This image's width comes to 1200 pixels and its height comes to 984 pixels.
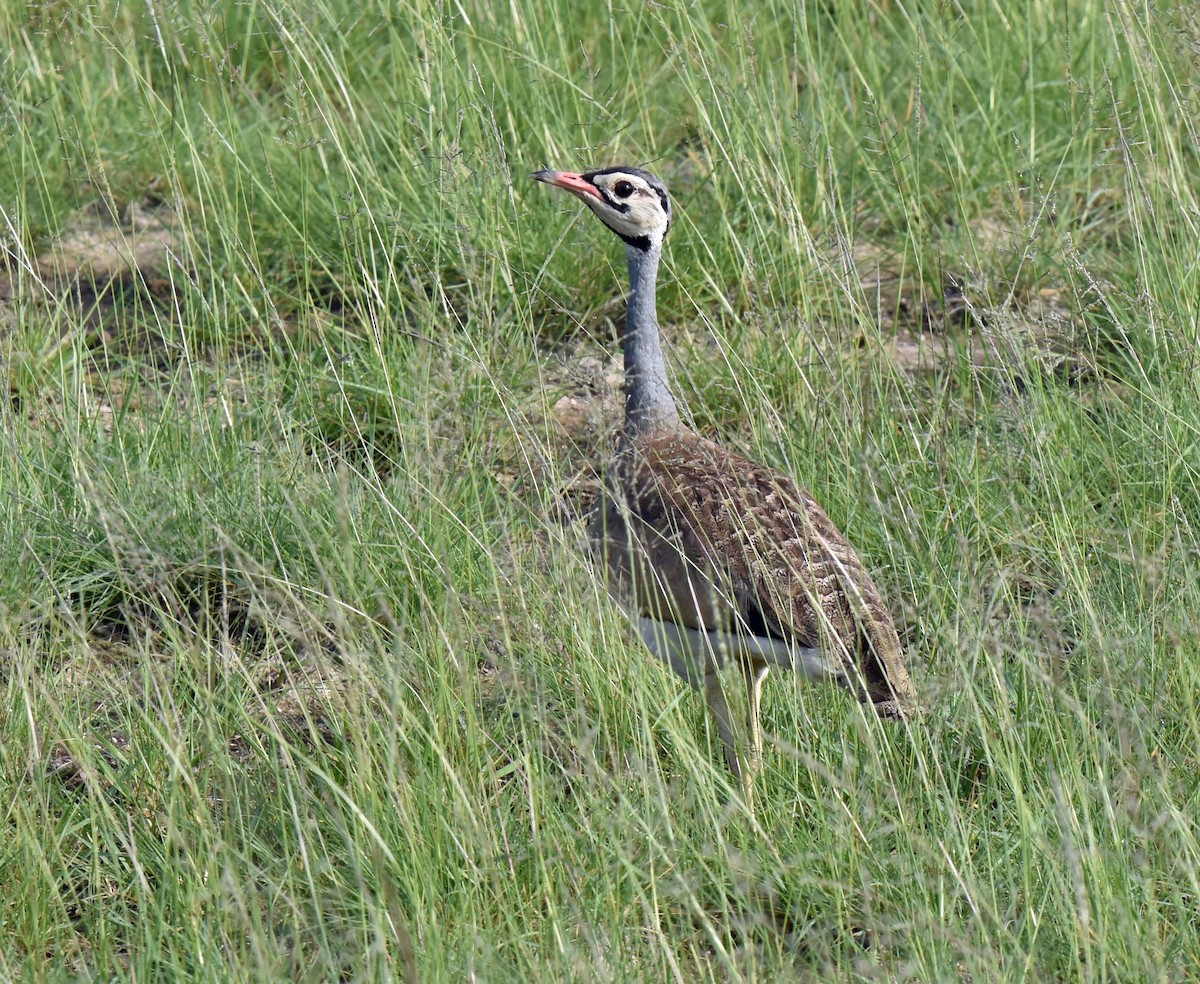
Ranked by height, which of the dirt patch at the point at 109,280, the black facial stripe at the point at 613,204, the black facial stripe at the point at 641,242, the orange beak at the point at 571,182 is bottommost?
the dirt patch at the point at 109,280

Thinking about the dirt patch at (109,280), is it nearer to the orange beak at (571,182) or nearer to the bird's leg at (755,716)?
the orange beak at (571,182)

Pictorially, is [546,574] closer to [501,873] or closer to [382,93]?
[501,873]

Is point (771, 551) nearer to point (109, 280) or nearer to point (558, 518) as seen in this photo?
point (558, 518)

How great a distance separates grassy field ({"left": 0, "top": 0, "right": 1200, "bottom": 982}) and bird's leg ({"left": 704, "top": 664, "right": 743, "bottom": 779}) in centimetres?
5

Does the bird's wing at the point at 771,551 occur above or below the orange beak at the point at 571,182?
below

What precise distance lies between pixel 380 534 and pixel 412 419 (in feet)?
1.42

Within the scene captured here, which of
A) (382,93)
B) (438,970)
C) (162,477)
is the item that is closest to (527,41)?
(382,93)

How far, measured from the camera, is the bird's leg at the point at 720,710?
3363 mm

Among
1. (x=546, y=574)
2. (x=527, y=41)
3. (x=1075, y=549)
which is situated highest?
(x=527, y=41)

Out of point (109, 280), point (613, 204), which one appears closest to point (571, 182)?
point (613, 204)

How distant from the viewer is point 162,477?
12.9 feet

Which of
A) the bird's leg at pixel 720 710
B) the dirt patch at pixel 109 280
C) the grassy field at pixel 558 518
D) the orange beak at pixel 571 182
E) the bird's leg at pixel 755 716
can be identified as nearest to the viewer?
the grassy field at pixel 558 518

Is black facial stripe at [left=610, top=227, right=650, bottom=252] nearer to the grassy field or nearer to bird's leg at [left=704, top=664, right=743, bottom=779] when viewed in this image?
the grassy field

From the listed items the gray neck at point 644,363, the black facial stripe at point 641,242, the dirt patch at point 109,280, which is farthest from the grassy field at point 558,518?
the black facial stripe at point 641,242
